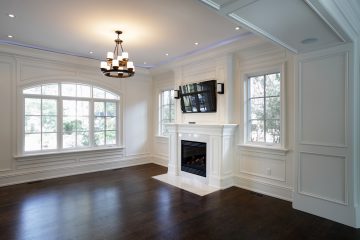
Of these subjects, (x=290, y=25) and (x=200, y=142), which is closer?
(x=290, y=25)

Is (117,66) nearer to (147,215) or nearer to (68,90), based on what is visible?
(147,215)

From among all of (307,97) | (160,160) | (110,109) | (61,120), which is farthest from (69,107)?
(307,97)

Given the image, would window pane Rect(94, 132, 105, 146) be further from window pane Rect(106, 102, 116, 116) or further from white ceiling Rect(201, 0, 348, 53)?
Answer: white ceiling Rect(201, 0, 348, 53)

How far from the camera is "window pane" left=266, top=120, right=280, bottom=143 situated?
13.4ft

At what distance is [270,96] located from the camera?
4168mm

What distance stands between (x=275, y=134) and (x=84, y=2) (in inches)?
152

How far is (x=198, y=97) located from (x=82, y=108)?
10.3 feet

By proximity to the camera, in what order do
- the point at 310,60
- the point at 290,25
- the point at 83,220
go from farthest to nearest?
1. the point at 310,60
2. the point at 83,220
3. the point at 290,25

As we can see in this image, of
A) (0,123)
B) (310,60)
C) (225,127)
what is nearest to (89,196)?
(0,123)

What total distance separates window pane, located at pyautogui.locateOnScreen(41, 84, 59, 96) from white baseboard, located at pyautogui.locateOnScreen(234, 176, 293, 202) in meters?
4.79

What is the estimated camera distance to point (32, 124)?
16.5ft

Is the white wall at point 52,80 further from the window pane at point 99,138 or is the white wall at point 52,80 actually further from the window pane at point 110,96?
the window pane at point 99,138

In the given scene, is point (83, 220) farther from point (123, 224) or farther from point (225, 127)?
point (225, 127)

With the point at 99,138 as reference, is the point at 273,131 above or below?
above
